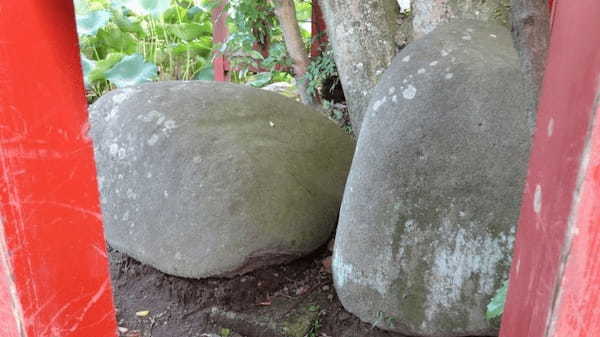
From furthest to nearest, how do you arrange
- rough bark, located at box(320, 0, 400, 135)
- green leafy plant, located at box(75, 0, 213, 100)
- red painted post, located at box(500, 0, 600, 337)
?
green leafy plant, located at box(75, 0, 213, 100) → rough bark, located at box(320, 0, 400, 135) → red painted post, located at box(500, 0, 600, 337)

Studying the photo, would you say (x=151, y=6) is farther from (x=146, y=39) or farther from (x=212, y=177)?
(x=212, y=177)

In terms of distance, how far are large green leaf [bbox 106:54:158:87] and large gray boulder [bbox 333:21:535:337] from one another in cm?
344

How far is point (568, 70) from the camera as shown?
1.89 ft

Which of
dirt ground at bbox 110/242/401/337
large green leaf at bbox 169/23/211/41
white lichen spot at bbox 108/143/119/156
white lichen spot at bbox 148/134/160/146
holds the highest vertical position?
white lichen spot at bbox 148/134/160/146

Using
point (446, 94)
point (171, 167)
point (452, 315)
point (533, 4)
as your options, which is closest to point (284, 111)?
point (171, 167)

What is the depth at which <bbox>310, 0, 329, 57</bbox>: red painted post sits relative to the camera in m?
3.74

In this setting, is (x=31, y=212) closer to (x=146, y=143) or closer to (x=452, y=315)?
(x=452, y=315)

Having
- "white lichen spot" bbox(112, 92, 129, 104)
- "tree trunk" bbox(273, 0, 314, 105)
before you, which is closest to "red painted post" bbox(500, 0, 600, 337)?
"white lichen spot" bbox(112, 92, 129, 104)

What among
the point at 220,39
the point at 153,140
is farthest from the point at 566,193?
the point at 220,39

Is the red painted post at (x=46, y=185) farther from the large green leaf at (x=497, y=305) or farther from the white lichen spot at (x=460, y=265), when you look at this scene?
the white lichen spot at (x=460, y=265)

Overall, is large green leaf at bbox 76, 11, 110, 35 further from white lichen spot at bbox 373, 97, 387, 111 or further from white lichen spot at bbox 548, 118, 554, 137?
white lichen spot at bbox 548, 118, 554, 137

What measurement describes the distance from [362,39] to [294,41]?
29.6 inches

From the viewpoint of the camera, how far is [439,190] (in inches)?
70.9

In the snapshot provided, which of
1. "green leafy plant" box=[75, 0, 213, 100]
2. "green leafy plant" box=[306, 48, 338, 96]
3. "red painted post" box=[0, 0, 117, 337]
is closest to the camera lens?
"red painted post" box=[0, 0, 117, 337]
